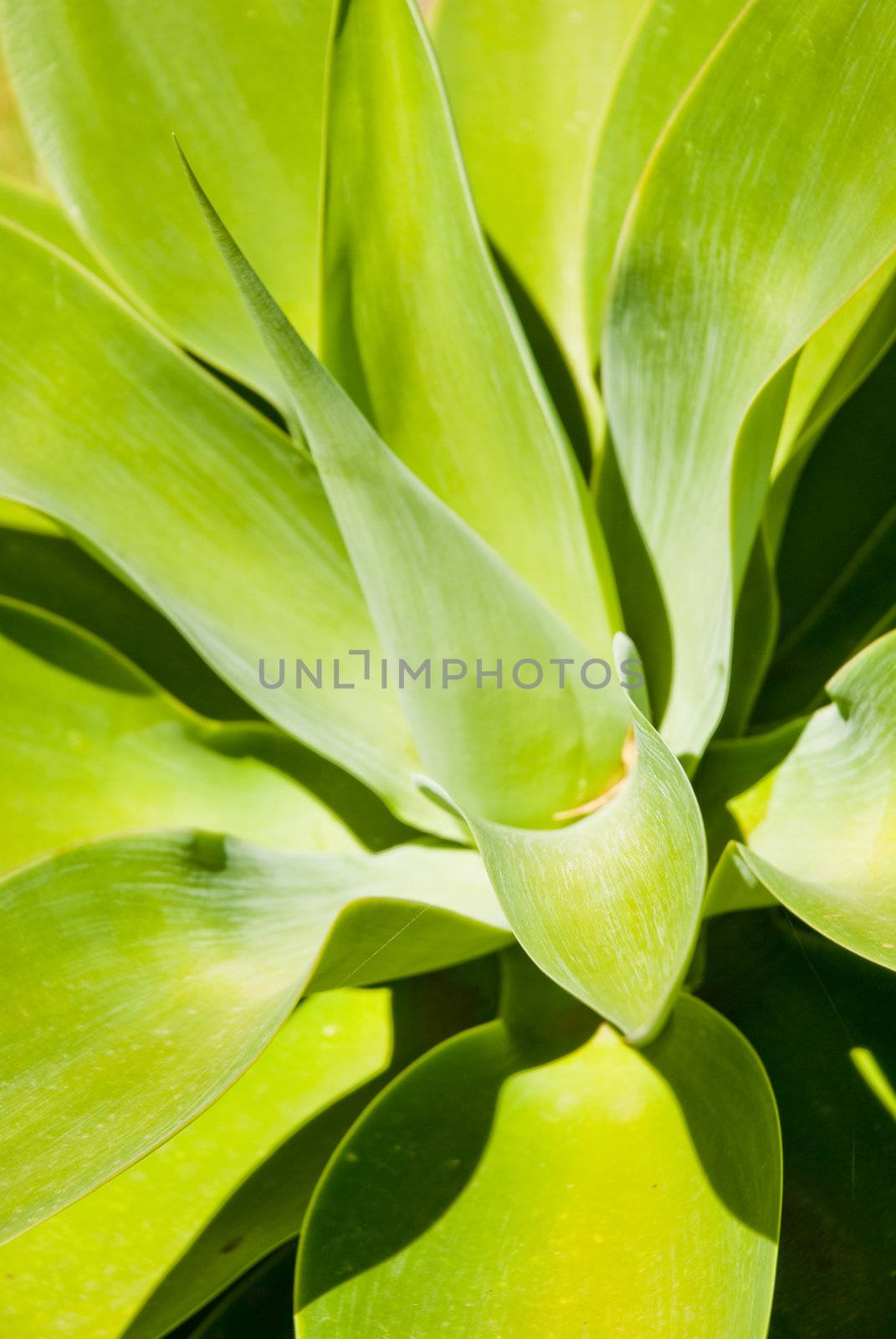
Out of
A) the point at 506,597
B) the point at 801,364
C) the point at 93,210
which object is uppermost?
the point at 93,210

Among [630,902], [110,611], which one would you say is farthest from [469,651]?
[110,611]

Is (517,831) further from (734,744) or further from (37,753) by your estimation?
(37,753)

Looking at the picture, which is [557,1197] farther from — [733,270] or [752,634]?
[733,270]

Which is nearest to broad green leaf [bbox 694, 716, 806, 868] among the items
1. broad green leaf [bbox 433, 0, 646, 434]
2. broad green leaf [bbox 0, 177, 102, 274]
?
Answer: broad green leaf [bbox 433, 0, 646, 434]

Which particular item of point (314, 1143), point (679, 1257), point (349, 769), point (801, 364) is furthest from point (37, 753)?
point (801, 364)

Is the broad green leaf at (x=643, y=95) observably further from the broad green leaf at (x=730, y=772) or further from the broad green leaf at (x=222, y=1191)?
the broad green leaf at (x=222, y=1191)
